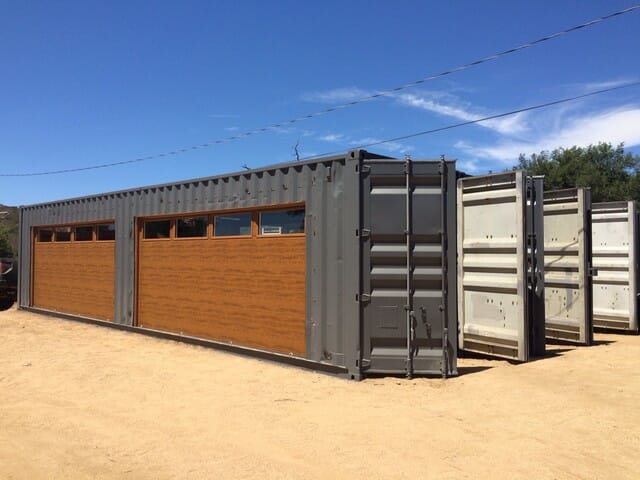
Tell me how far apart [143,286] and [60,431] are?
6778 mm

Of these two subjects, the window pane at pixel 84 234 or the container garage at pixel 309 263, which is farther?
the window pane at pixel 84 234

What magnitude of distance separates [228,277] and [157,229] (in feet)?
9.73

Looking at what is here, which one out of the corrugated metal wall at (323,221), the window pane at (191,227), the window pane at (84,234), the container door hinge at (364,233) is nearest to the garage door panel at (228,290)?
the window pane at (191,227)

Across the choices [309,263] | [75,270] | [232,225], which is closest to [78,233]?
[75,270]

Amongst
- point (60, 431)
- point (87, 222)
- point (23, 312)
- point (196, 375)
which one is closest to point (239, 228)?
point (196, 375)

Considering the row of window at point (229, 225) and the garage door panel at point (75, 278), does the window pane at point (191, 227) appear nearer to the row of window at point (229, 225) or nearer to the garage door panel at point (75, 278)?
the row of window at point (229, 225)

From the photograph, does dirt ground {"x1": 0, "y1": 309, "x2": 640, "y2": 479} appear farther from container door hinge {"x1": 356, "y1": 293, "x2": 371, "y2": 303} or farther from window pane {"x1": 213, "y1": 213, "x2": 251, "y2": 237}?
window pane {"x1": 213, "y1": 213, "x2": 251, "y2": 237}

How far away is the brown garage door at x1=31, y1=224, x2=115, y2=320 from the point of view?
13.0 meters

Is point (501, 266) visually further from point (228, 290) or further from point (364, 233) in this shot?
point (228, 290)

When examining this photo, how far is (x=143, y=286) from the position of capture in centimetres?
1164

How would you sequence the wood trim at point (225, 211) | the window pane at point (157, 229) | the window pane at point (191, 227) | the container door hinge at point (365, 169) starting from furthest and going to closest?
the window pane at point (157, 229), the window pane at point (191, 227), the wood trim at point (225, 211), the container door hinge at point (365, 169)

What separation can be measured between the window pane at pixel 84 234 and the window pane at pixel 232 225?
19.1ft

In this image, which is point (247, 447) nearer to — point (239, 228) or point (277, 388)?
point (277, 388)

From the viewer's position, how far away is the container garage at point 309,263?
721 centimetres
